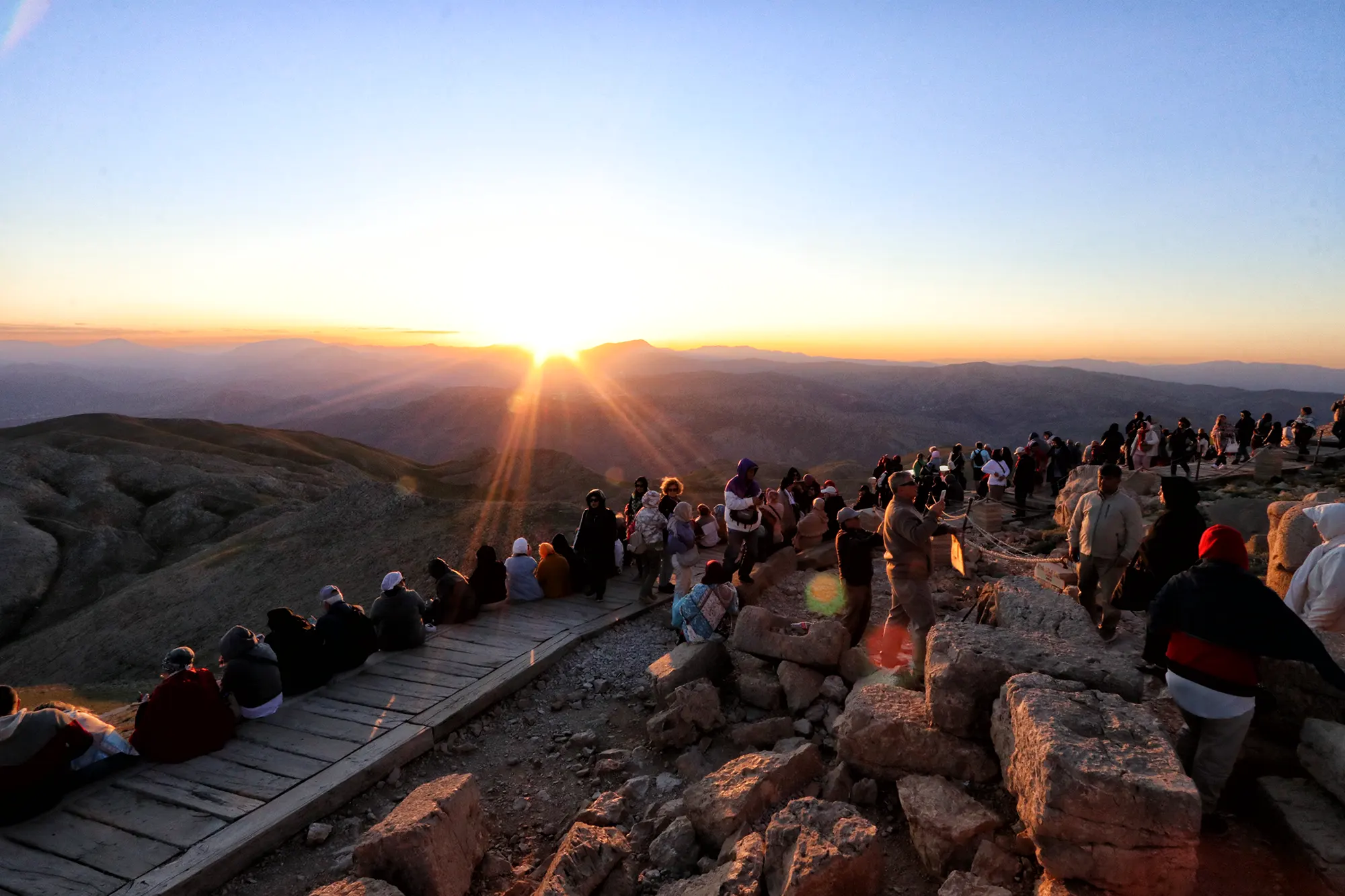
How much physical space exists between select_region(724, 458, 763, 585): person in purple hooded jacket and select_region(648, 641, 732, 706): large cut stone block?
1673 millimetres

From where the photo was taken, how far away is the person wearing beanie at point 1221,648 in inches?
138

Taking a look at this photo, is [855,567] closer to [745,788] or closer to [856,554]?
[856,554]

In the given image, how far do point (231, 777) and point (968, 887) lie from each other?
546 cm

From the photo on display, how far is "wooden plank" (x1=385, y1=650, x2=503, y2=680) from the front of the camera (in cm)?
709

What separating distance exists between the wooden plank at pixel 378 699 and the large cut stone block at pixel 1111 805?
17.3 feet

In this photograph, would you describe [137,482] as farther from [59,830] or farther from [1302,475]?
[1302,475]

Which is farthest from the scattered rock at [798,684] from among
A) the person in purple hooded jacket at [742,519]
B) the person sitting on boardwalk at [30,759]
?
the person sitting on boardwalk at [30,759]

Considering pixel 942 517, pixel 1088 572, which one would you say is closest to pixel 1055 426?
A: pixel 942 517

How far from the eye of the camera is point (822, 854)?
11.2 feet

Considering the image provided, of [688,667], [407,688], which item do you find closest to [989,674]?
[688,667]

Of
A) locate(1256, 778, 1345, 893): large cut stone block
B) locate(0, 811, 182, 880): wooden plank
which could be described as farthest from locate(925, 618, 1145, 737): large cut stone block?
locate(0, 811, 182, 880): wooden plank

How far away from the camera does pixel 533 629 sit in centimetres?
824

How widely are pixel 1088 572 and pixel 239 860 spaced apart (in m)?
7.77

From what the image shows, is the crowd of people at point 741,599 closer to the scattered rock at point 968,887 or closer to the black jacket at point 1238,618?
the black jacket at point 1238,618
